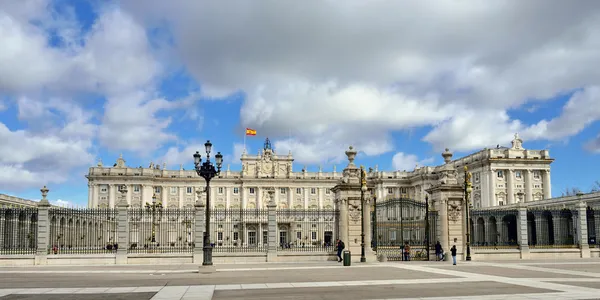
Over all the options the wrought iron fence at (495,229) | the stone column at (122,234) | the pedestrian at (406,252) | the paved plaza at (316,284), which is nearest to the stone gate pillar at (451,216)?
the pedestrian at (406,252)

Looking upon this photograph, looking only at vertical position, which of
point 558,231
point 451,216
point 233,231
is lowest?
point 233,231

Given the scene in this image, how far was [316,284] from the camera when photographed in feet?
65.0

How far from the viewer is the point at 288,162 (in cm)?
13238

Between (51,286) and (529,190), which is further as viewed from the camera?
(529,190)

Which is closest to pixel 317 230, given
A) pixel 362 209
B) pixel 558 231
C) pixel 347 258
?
pixel 558 231

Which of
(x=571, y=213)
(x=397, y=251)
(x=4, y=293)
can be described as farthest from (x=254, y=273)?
(x=571, y=213)

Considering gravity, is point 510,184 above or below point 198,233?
above

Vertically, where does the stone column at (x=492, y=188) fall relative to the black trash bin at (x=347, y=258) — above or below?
above

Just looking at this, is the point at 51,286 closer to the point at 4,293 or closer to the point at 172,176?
the point at 4,293

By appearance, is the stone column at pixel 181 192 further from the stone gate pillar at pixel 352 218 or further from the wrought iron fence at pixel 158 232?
the stone gate pillar at pixel 352 218

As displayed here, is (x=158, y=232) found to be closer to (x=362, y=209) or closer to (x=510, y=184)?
(x=362, y=209)

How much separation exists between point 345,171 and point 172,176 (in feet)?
323

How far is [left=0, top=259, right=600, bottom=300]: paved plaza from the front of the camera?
16.8 meters

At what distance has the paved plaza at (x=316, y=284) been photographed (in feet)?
55.1
